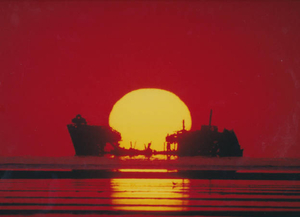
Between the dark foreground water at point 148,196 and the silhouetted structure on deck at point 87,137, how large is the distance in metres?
13.6

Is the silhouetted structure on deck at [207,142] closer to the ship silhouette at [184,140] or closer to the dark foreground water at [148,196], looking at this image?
the ship silhouette at [184,140]

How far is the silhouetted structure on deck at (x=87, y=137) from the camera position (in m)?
27.2

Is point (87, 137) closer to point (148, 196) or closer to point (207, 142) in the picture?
point (207, 142)

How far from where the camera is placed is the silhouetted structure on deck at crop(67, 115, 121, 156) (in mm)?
27250

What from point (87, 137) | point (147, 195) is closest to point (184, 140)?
point (87, 137)

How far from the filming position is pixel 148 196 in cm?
919

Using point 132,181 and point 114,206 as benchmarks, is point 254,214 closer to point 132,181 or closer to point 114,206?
point 114,206

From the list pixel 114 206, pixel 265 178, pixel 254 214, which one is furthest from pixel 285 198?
pixel 265 178

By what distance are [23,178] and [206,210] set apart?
7112 mm

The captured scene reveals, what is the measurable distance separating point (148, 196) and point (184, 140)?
68.0 ft

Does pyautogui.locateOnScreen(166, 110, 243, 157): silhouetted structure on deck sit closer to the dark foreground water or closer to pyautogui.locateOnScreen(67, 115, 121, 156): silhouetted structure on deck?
pyautogui.locateOnScreen(67, 115, 121, 156): silhouetted structure on deck

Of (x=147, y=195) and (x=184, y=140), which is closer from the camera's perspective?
(x=147, y=195)

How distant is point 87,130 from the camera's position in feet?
89.5

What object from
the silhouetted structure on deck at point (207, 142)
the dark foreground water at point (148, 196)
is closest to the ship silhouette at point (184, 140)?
the silhouetted structure on deck at point (207, 142)
